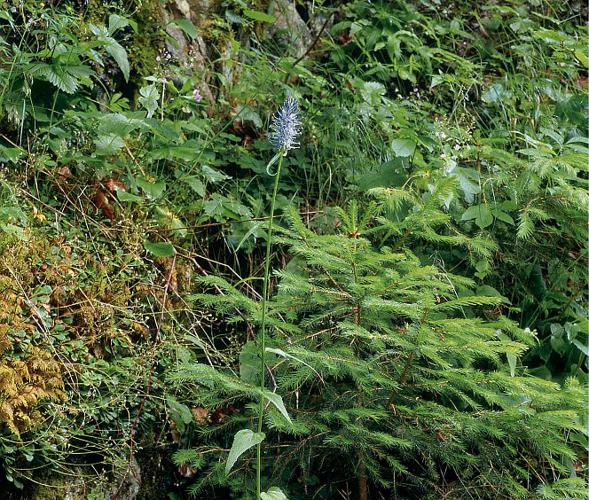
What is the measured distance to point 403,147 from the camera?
305 cm

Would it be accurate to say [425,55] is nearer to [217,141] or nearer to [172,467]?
[217,141]

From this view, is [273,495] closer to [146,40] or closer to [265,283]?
[265,283]

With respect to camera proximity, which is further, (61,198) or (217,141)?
(217,141)

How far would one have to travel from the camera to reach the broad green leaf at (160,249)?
2.72 m

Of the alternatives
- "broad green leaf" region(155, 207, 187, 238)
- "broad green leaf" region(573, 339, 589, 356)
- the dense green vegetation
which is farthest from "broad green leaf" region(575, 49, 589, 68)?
"broad green leaf" region(155, 207, 187, 238)

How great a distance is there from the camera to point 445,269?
3.03 m

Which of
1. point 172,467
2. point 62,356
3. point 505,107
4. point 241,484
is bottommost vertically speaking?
point 172,467

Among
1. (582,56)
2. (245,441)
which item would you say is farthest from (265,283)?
(582,56)

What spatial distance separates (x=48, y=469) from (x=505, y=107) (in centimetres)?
269

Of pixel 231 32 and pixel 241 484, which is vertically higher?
pixel 231 32

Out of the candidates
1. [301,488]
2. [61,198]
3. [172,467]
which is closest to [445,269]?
[301,488]

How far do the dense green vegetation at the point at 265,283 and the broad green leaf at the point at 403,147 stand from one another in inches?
0.4

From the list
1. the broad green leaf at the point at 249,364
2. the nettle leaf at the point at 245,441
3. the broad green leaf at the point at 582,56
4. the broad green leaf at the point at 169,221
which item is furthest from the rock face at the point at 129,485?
the broad green leaf at the point at 582,56

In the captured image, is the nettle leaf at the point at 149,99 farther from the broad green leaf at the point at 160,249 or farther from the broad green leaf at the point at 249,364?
the broad green leaf at the point at 249,364
